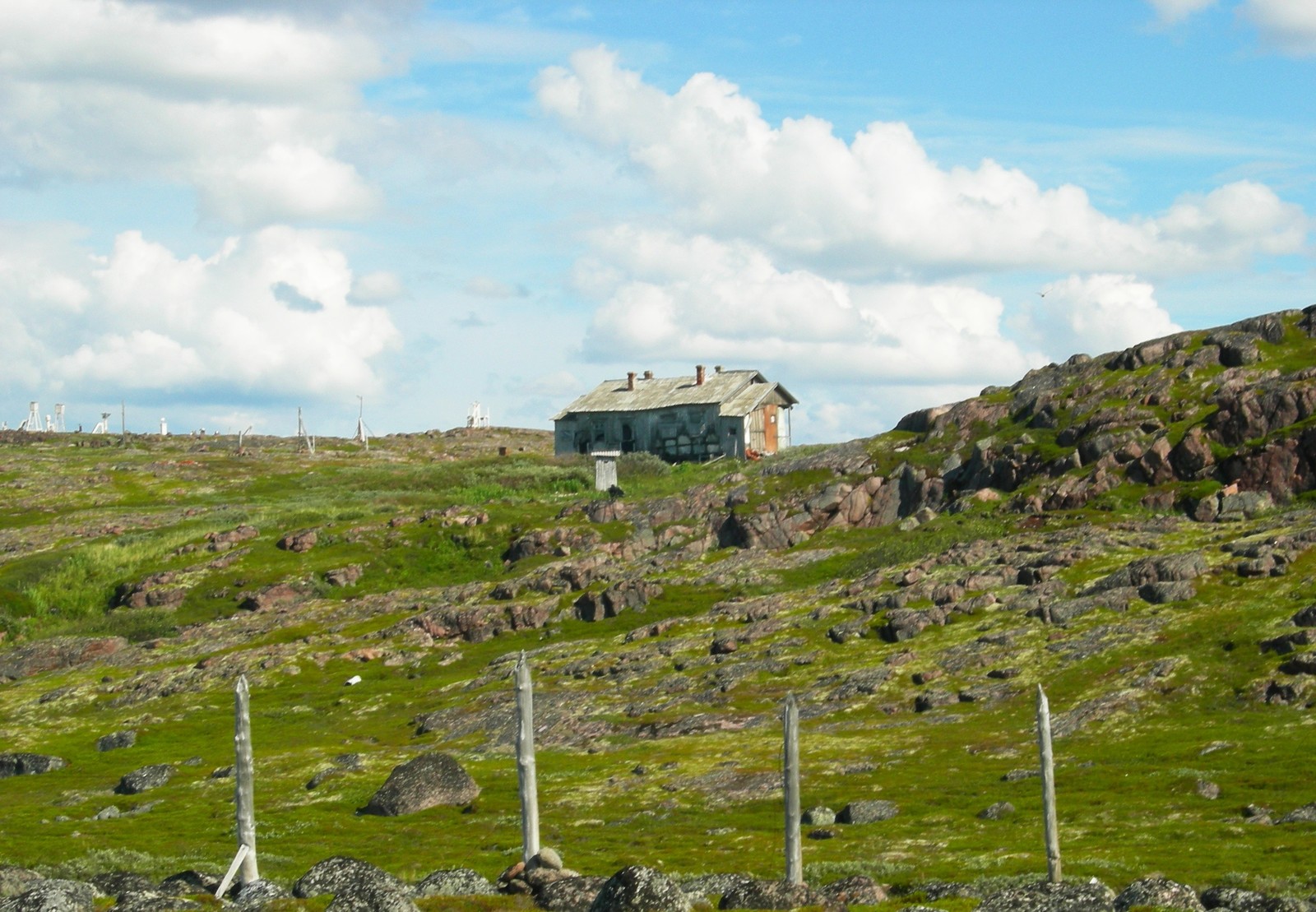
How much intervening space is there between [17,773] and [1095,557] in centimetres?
7344

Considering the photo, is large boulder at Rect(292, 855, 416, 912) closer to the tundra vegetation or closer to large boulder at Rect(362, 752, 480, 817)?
the tundra vegetation

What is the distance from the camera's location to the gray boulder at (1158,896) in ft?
125

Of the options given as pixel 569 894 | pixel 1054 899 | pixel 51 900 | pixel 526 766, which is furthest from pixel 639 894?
pixel 51 900

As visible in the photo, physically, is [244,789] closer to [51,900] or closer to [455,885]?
[455,885]

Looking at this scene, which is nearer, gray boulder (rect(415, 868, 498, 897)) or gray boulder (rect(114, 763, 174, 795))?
gray boulder (rect(415, 868, 498, 897))

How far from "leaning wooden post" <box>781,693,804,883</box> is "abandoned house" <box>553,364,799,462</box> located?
128622mm

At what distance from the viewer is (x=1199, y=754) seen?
6644 centimetres

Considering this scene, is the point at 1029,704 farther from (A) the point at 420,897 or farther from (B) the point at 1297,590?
(A) the point at 420,897

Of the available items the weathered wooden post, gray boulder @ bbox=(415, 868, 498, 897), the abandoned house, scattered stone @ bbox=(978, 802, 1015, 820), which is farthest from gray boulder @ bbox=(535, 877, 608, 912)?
the abandoned house

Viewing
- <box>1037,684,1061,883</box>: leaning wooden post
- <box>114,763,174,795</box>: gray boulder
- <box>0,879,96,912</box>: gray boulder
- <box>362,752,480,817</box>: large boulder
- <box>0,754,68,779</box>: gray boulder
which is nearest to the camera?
<box>0,879,96,912</box>: gray boulder

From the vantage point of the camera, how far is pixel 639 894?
3878cm

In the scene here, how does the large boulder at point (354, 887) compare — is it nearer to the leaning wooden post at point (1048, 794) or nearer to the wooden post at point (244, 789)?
the wooden post at point (244, 789)

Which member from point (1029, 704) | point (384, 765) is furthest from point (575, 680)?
point (1029, 704)

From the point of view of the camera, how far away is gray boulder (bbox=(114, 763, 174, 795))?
279 feet
